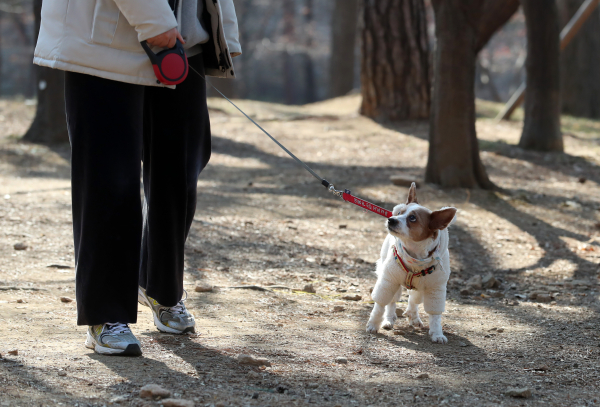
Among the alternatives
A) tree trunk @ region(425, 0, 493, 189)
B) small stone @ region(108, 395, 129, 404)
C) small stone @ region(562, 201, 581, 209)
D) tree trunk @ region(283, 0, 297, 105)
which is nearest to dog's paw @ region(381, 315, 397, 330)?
small stone @ region(108, 395, 129, 404)

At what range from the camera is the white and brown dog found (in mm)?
3365

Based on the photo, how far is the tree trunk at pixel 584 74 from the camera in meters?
14.6

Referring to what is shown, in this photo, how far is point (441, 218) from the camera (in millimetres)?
3350

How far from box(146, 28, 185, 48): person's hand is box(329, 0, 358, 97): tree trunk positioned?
56.4 feet

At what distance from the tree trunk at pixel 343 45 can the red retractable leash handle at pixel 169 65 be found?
17.2 metres

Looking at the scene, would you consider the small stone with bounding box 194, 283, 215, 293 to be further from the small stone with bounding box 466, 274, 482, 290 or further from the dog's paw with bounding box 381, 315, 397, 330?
the small stone with bounding box 466, 274, 482, 290

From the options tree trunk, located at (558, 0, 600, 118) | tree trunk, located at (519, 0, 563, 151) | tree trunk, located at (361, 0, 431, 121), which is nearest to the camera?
tree trunk, located at (519, 0, 563, 151)

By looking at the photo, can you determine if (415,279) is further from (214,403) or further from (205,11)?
(205,11)

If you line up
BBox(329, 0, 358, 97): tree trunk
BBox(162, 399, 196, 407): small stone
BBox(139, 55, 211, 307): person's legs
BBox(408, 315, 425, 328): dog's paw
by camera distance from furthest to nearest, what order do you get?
BBox(329, 0, 358, 97): tree trunk < BBox(408, 315, 425, 328): dog's paw < BBox(139, 55, 211, 307): person's legs < BBox(162, 399, 196, 407): small stone

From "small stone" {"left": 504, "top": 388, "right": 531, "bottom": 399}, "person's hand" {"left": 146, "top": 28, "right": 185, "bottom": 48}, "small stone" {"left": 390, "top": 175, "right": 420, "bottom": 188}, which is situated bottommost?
"small stone" {"left": 504, "top": 388, "right": 531, "bottom": 399}

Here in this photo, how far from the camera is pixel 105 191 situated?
277 cm

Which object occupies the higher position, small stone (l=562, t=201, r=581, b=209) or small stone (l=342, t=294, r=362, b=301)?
small stone (l=562, t=201, r=581, b=209)

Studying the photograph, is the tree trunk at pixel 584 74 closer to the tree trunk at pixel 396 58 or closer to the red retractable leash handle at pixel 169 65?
the tree trunk at pixel 396 58

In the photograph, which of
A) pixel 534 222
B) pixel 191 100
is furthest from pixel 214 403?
pixel 534 222
